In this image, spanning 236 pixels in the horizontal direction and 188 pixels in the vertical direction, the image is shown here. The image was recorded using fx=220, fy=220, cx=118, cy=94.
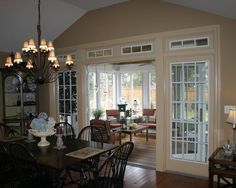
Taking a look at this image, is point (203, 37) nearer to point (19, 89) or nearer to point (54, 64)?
point (54, 64)

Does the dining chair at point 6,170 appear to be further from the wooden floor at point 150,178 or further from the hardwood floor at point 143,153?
the hardwood floor at point 143,153

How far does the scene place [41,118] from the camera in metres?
3.21

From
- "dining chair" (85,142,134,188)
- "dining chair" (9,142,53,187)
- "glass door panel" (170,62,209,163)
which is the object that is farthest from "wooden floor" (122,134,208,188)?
"dining chair" (9,142,53,187)

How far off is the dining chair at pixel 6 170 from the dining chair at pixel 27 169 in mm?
160

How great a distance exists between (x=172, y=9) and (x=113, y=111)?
16.8 ft

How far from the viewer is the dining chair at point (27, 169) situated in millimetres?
2559

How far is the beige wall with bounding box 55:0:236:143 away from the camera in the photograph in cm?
361

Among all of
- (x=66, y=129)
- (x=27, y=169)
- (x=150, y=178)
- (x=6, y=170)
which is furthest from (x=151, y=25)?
(x=6, y=170)

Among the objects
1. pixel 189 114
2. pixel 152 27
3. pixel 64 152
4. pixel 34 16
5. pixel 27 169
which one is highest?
pixel 34 16

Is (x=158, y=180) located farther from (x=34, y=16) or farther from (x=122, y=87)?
(x=122, y=87)

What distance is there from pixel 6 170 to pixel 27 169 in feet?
2.46

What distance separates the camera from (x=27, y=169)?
2684 millimetres

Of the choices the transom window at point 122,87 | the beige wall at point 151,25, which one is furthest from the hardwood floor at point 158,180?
the transom window at point 122,87

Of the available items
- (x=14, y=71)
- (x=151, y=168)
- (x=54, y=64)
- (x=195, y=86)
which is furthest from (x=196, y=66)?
(x=14, y=71)
